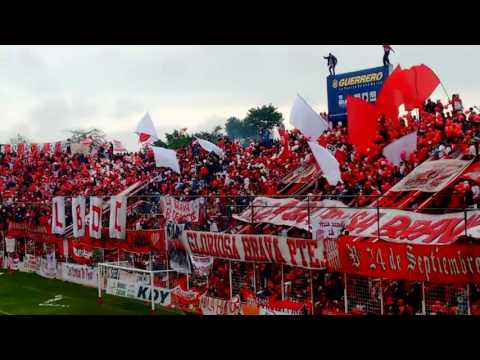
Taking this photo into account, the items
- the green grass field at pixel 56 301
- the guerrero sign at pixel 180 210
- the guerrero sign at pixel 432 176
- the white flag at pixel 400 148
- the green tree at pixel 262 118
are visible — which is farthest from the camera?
the green tree at pixel 262 118

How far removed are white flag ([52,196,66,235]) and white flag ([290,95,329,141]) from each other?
30.8 feet

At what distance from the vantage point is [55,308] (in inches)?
742

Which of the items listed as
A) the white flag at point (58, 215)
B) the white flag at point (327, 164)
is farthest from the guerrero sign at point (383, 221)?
the white flag at point (58, 215)

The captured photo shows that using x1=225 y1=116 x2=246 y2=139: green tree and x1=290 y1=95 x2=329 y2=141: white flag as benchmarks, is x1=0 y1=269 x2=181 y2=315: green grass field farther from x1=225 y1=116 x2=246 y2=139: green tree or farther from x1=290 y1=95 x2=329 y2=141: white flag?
x1=225 y1=116 x2=246 y2=139: green tree

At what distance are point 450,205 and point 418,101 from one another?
429 centimetres

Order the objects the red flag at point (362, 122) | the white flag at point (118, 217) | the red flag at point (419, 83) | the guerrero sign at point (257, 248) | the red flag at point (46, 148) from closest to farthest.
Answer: the guerrero sign at point (257, 248), the red flag at point (419, 83), the red flag at point (362, 122), the white flag at point (118, 217), the red flag at point (46, 148)

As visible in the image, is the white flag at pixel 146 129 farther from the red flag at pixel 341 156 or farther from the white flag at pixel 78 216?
the red flag at pixel 341 156

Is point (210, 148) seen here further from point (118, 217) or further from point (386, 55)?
point (386, 55)

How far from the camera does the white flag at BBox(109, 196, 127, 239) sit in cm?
1962

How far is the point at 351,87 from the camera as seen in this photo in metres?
20.6

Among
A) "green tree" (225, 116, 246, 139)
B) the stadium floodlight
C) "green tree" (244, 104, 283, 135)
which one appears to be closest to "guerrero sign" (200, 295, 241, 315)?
the stadium floodlight

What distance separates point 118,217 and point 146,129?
21.7ft

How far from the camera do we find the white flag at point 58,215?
22922 mm

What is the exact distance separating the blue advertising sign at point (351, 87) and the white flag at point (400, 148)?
4894mm
